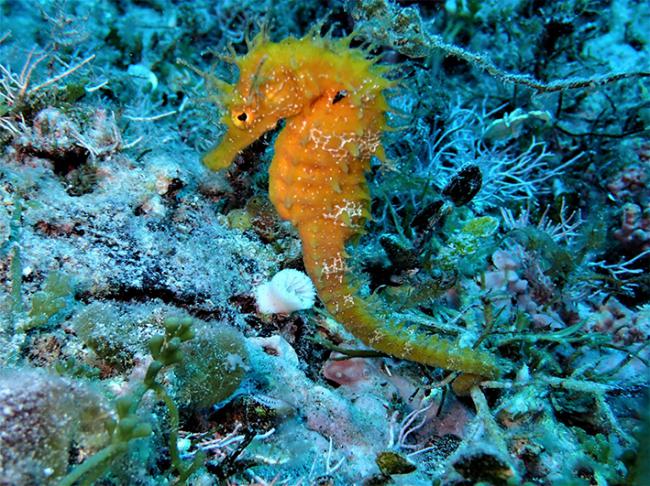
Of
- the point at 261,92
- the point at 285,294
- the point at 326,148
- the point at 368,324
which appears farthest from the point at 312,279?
the point at 261,92

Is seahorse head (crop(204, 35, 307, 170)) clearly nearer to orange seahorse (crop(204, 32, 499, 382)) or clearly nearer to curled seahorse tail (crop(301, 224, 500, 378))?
orange seahorse (crop(204, 32, 499, 382))

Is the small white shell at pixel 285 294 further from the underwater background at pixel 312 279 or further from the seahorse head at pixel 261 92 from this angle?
the seahorse head at pixel 261 92

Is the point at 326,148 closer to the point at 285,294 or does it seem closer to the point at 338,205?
the point at 338,205

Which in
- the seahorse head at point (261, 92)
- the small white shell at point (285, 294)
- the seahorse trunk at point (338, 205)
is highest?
the seahorse head at point (261, 92)

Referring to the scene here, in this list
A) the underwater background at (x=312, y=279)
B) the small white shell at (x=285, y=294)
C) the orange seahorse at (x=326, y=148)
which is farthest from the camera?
the small white shell at (x=285, y=294)

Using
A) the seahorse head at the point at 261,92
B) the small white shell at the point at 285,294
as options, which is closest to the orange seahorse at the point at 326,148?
the seahorse head at the point at 261,92

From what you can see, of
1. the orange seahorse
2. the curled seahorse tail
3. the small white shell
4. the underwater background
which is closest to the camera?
the underwater background

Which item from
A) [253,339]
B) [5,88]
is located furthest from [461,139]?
[5,88]

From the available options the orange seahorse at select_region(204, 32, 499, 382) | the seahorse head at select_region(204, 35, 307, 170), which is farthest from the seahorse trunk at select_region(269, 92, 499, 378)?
the seahorse head at select_region(204, 35, 307, 170)
